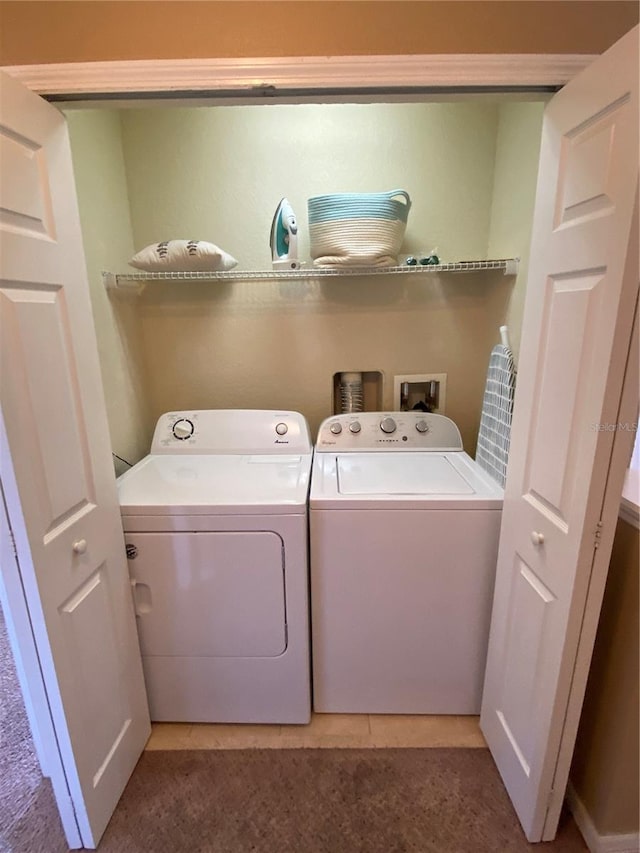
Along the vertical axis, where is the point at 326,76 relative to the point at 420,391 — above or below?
above

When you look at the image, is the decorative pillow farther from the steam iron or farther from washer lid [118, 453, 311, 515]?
washer lid [118, 453, 311, 515]

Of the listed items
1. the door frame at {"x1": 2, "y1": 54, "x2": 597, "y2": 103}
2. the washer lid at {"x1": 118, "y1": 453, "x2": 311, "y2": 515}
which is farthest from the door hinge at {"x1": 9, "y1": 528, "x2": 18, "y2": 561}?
the door frame at {"x1": 2, "y1": 54, "x2": 597, "y2": 103}

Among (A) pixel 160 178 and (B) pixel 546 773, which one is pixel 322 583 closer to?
(B) pixel 546 773

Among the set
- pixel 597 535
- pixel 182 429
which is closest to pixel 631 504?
pixel 597 535

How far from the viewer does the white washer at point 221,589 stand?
1.44 metres

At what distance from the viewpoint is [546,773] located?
3.88ft

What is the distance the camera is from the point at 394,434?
2000 mm

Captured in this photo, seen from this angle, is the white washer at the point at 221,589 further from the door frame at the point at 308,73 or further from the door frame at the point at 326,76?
the door frame at the point at 308,73

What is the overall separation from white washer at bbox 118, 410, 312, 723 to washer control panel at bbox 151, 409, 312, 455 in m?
0.22

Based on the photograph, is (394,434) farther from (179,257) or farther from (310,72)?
(310,72)

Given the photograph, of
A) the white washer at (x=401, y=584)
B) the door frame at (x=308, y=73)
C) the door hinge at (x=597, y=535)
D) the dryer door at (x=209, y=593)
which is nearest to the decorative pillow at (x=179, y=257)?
the door frame at (x=308, y=73)

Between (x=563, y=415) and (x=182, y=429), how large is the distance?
154 cm

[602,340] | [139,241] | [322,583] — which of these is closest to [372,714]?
[322,583]

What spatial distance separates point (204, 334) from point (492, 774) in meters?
2.08
